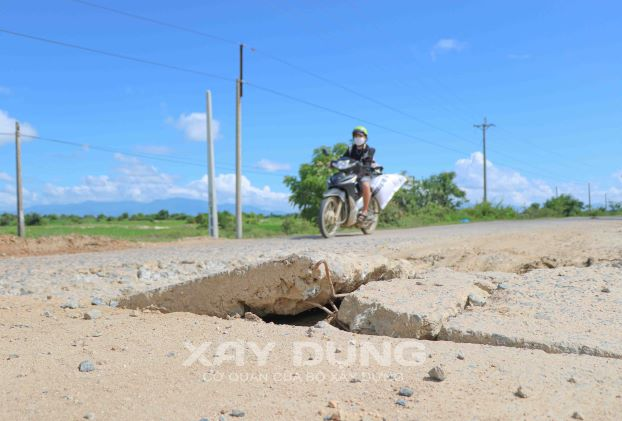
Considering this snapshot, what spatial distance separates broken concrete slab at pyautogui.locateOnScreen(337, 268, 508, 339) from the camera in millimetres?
3326

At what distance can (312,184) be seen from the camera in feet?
89.5

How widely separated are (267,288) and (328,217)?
730cm

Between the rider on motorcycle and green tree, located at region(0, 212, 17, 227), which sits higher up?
the rider on motorcycle

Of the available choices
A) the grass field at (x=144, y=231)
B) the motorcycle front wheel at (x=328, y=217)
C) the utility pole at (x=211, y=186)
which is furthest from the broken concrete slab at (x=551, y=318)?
the utility pole at (x=211, y=186)

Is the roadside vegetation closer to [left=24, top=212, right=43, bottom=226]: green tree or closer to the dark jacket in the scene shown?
[left=24, top=212, right=43, bottom=226]: green tree

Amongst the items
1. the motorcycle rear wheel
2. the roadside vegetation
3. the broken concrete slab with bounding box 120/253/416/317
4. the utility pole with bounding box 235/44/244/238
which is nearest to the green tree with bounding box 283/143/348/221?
the roadside vegetation

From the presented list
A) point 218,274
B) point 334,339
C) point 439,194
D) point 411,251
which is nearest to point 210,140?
point 411,251

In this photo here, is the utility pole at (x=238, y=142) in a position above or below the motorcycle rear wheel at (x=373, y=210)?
above

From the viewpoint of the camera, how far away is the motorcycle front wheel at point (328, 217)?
1106 centimetres

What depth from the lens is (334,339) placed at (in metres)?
3.20

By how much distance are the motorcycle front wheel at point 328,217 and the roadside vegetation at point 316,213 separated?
8538mm

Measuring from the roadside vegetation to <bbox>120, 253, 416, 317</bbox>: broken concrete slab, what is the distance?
1554cm

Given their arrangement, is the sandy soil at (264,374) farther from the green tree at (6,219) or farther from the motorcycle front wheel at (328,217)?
the green tree at (6,219)

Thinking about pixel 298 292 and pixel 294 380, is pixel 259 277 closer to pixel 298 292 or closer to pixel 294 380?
pixel 298 292
